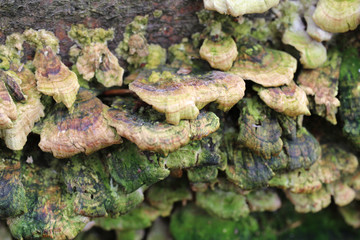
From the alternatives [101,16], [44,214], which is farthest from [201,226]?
[101,16]

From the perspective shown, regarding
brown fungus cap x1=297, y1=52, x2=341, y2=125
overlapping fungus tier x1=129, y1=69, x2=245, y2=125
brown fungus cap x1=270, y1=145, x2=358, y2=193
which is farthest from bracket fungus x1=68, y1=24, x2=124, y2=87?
brown fungus cap x1=270, y1=145, x2=358, y2=193

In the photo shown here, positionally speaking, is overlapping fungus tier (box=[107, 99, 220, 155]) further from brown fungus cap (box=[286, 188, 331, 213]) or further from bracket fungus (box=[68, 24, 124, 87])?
brown fungus cap (box=[286, 188, 331, 213])

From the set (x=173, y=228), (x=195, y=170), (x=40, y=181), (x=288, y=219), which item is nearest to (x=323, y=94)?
(x=195, y=170)

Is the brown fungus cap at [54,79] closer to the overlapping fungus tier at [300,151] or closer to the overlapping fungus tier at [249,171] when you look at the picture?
the overlapping fungus tier at [249,171]

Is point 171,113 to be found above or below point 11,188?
above

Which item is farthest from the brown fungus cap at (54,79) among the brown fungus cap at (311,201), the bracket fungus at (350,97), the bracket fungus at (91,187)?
the brown fungus cap at (311,201)

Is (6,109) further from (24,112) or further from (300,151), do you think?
(300,151)

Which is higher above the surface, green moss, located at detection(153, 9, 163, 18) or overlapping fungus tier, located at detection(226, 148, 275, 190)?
green moss, located at detection(153, 9, 163, 18)
